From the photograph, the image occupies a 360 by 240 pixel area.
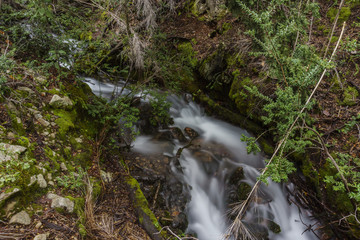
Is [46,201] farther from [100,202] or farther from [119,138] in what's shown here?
[119,138]

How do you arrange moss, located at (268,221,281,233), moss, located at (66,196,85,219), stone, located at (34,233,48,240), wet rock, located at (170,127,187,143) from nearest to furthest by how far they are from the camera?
stone, located at (34,233,48,240) → moss, located at (66,196,85,219) → moss, located at (268,221,281,233) → wet rock, located at (170,127,187,143)

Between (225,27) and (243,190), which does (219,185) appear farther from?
(225,27)

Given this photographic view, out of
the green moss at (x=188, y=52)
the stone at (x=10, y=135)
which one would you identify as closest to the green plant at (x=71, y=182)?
the stone at (x=10, y=135)

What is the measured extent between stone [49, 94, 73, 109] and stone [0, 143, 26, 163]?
1.20 m

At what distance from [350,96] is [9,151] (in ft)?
20.9

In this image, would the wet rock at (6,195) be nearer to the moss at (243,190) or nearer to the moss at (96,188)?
the moss at (96,188)

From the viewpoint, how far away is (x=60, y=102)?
370cm

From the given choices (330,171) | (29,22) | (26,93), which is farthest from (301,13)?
(29,22)

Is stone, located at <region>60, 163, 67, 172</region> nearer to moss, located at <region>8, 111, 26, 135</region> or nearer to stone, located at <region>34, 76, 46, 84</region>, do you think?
moss, located at <region>8, 111, 26, 135</region>

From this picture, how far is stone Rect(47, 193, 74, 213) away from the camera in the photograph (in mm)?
2395

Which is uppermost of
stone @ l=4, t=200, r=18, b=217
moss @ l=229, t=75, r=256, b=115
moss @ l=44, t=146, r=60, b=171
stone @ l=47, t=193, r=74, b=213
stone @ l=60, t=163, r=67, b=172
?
moss @ l=229, t=75, r=256, b=115

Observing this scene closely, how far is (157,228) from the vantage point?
3180mm

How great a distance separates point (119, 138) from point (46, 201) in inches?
99.1

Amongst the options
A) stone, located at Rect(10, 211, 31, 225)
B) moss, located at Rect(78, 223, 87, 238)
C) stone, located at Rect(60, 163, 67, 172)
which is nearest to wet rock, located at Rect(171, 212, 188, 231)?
moss, located at Rect(78, 223, 87, 238)
